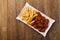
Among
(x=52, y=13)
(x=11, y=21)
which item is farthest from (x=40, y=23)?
(x=11, y=21)

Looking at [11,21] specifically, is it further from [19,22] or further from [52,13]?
[52,13]

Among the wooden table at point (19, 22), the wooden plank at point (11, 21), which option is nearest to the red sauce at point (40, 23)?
the wooden table at point (19, 22)

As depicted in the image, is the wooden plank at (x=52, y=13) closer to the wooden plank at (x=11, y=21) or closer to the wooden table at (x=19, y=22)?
the wooden table at (x=19, y=22)

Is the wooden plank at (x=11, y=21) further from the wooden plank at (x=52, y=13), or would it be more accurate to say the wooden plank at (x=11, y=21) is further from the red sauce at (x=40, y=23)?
the wooden plank at (x=52, y=13)

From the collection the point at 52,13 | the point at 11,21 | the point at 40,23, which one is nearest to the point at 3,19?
the point at 11,21

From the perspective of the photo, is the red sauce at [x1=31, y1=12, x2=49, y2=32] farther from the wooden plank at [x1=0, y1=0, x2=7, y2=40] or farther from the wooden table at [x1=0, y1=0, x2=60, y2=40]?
the wooden plank at [x1=0, y1=0, x2=7, y2=40]

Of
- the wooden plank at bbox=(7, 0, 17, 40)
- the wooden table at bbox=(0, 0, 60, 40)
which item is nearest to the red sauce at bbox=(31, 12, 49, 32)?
the wooden table at bbox=(0, 0, 60, 40)

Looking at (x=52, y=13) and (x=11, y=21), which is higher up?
(x=52, y=13)

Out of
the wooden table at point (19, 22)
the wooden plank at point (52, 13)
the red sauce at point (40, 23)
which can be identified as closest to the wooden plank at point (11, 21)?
the wooden table at point (19, 22)
